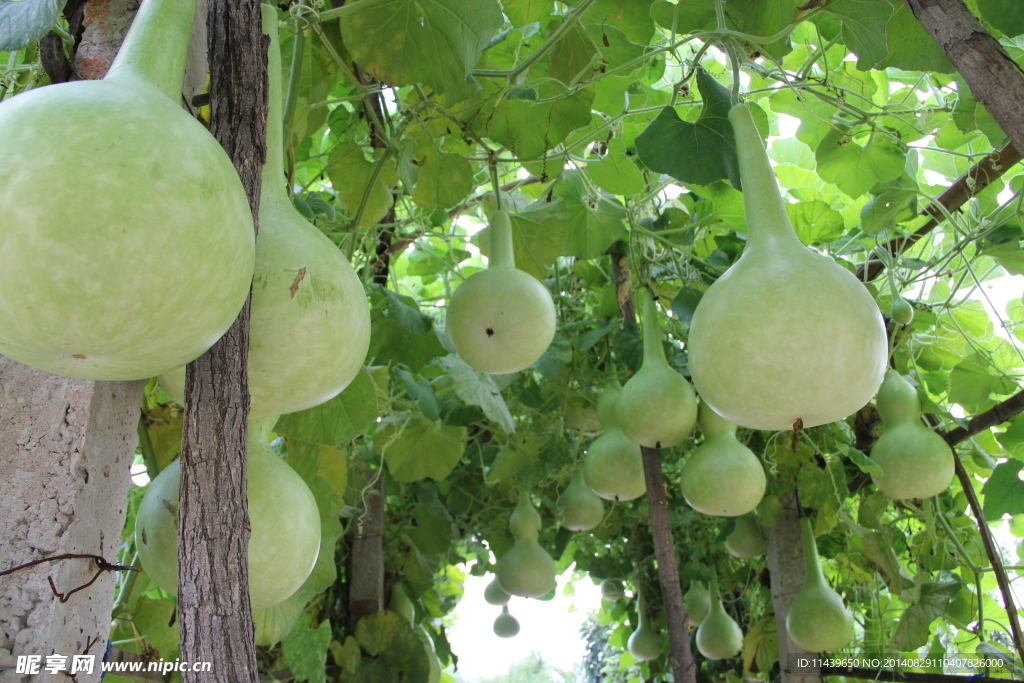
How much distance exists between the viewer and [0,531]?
636 millimetres

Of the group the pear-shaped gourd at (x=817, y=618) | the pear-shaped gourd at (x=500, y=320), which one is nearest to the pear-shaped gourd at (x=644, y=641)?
the pear-shaped gourd at (x=817, y=618)

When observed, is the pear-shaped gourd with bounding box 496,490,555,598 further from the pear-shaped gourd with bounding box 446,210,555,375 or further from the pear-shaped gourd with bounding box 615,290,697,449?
the pear-shaped gourd with bounding box 446,210,555,375

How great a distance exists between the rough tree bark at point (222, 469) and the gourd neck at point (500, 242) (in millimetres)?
799

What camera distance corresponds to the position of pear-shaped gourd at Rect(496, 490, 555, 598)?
2.58m

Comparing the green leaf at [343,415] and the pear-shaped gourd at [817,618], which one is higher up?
the green leaf at [343,415]

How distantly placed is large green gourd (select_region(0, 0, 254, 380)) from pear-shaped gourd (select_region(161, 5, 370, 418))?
0.37 ft

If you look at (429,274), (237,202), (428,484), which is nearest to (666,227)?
(429,274)

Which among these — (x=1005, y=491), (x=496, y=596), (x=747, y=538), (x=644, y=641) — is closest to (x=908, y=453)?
(x=1005, y=491)

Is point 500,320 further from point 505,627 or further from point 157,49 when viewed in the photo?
point 505,627

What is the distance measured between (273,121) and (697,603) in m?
3.22

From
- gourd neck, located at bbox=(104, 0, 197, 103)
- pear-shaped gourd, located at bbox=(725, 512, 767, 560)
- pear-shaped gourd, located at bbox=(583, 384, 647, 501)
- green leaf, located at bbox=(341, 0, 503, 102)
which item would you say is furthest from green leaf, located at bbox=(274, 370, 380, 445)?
pear-shaped gourd, located at bbox=(725, 512, 767, 560)

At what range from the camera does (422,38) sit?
1064 mm

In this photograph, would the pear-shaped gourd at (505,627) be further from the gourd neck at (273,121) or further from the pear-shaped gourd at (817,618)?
the gourd neck at (273,121)

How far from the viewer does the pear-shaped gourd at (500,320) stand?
1.27 meters
